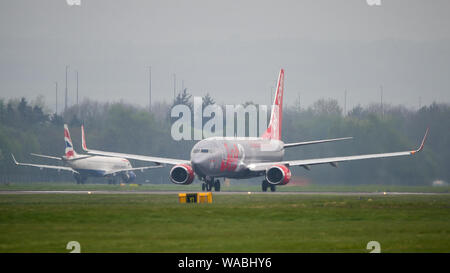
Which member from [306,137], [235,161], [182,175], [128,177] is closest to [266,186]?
[235,161]

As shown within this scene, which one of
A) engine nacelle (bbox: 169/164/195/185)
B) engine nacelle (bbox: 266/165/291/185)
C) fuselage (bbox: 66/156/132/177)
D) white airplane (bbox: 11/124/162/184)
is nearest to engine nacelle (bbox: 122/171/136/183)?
white airplane (bbox: 11/124/162/184)

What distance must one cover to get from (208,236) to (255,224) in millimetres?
4287

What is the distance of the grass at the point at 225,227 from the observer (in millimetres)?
22750

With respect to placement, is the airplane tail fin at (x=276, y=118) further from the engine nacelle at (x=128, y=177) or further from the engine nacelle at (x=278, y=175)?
the engine nacelle at (x=128, y=177)

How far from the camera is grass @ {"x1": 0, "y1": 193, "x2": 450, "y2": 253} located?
22.8 meters

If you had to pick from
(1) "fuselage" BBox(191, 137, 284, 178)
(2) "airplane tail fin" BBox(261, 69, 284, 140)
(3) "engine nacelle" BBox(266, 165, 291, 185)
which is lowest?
(3) "engine nacelle" BBox(266, 165, 291, 185)

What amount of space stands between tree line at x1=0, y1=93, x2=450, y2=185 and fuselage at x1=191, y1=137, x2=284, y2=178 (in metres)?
10.5

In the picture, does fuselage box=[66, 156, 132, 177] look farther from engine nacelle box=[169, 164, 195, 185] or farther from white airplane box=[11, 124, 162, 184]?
engine nacelle box=[169, 164, 195, 185]

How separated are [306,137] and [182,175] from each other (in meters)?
39.1

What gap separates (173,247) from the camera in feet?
73.9

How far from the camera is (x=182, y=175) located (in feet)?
207

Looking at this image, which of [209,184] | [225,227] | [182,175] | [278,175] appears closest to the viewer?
[225,227]

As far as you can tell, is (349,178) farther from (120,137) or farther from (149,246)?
(149,246)

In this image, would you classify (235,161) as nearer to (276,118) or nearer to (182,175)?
(182,175)
